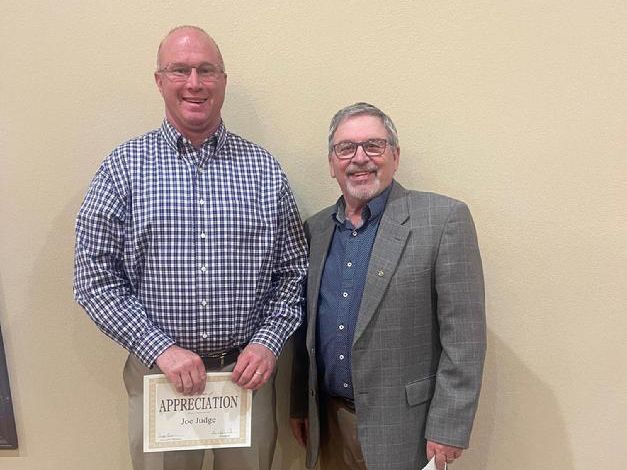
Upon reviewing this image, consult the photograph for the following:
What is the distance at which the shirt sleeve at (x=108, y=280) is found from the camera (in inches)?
52.3

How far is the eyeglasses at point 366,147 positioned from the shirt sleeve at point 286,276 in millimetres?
209

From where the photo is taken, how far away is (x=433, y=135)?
1.65 metres

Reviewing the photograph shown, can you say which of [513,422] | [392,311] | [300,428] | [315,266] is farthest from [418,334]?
[513,422]

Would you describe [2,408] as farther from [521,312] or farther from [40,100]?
[521,312]

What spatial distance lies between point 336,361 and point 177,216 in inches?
21.5

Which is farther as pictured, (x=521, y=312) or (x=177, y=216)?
(x=521, y=312)

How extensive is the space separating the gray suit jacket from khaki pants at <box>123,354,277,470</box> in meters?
0.29

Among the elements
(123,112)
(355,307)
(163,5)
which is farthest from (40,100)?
(355,307)

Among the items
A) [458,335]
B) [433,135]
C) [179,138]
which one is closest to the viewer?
[458,335]

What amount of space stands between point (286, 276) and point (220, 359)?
0.93 feet

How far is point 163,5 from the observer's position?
1606 millimetres

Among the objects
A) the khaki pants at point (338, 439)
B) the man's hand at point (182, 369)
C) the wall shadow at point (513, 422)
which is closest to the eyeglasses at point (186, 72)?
the man's hand at point (182, 369)

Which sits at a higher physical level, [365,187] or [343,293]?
[365,187]

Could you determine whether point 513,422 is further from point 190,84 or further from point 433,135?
point 190,84
